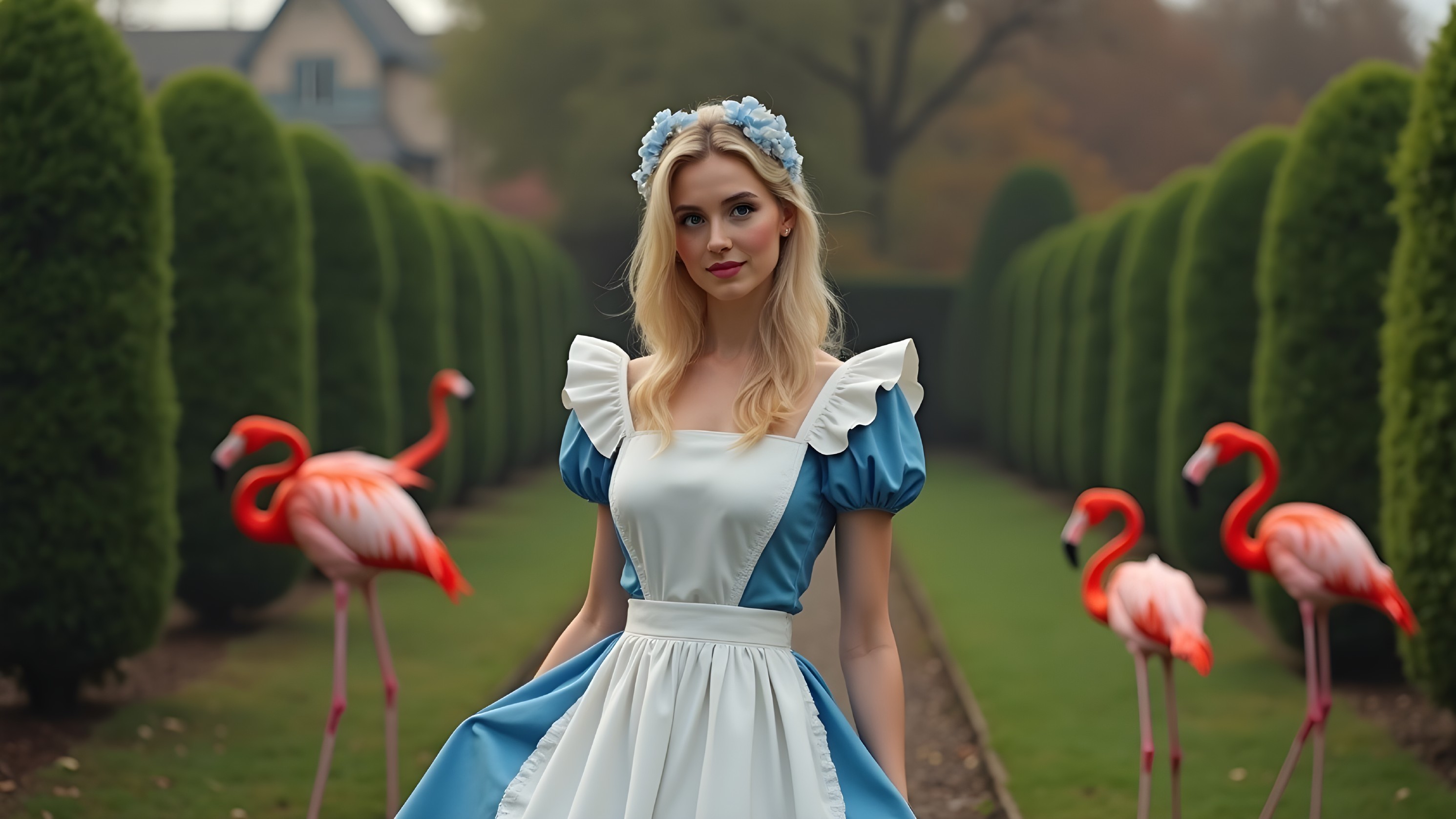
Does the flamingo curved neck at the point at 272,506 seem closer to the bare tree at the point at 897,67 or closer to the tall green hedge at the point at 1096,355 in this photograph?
the tall green hedge at the point at 1096,355

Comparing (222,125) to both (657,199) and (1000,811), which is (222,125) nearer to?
(1000,811)

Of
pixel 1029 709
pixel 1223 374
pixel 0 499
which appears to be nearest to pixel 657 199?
pixel 0 499

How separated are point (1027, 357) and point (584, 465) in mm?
17692

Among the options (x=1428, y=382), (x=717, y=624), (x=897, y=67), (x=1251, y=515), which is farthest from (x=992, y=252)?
(x=717, y=624)

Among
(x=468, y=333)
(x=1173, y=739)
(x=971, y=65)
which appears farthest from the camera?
(x=971, y=65)

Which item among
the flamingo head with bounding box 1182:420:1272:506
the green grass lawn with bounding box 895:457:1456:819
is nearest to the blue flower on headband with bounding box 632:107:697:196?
the green grass lawn with bounding box 895:457:1456:819

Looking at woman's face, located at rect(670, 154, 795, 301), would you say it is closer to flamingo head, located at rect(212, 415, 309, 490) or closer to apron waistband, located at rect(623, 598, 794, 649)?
apron waistband, located at rect(623, 598, 794, 649)

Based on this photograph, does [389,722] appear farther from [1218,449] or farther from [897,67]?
[897,67]

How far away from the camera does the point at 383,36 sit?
38.3 m

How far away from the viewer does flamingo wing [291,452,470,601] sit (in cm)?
568

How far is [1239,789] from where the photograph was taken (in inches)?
227

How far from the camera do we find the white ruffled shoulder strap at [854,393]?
95.4 inches

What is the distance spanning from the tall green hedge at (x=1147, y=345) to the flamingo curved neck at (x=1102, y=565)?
6026 millimetres

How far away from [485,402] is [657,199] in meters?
13.3
